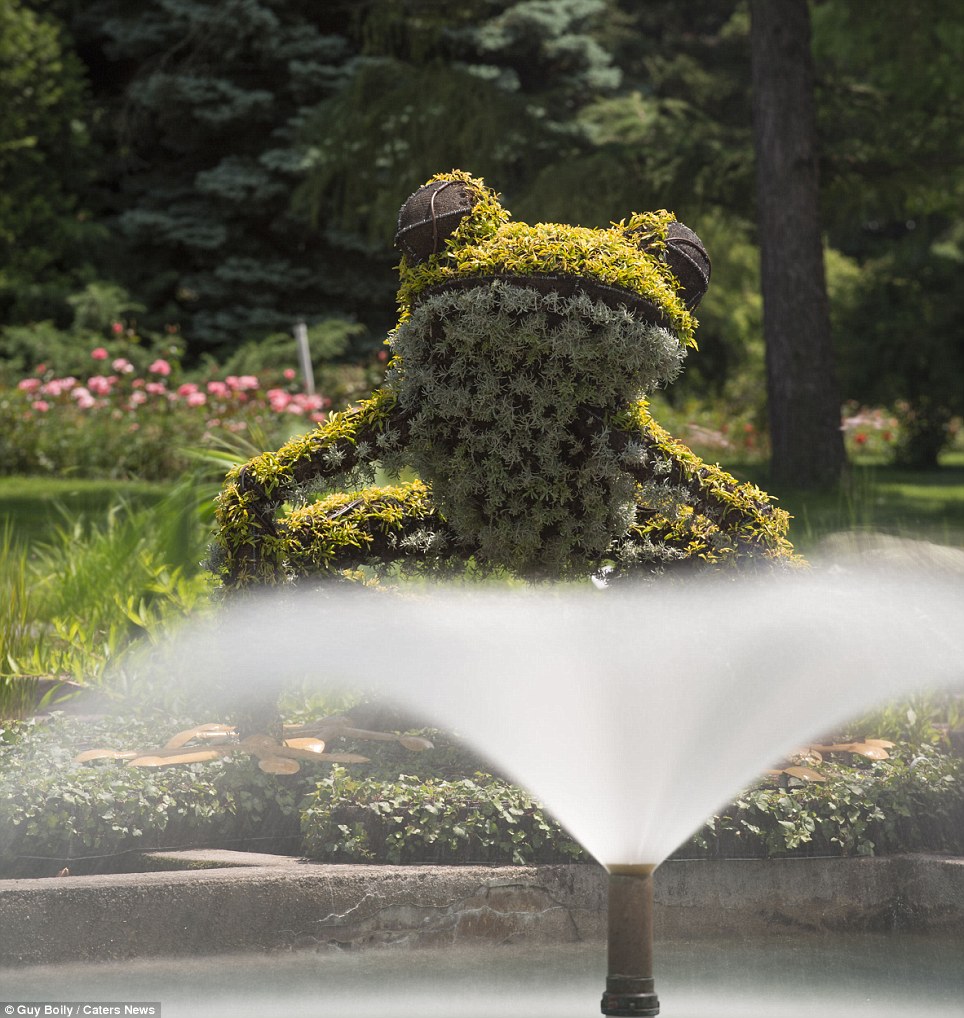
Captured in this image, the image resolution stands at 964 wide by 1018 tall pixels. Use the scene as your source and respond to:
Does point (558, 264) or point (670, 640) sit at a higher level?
point (558, 264)

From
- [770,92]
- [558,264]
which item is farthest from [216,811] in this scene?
[770,92]

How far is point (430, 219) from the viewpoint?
11.6 feet

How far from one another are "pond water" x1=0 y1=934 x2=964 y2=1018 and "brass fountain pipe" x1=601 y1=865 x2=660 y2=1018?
35 cm

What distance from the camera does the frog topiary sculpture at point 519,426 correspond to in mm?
3395

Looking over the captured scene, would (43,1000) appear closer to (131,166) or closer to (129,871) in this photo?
(129,871)

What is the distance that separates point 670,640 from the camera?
3.63 m

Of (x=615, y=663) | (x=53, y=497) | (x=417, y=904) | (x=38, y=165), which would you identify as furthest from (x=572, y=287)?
(x=38, y=165)

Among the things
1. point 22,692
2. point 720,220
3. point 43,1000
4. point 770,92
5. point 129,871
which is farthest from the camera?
point 720,220

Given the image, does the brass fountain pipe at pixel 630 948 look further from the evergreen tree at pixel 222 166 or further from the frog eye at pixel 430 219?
the evergreen tree at pixel 222 166

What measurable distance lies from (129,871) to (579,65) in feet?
55.6

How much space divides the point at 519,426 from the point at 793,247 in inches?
269

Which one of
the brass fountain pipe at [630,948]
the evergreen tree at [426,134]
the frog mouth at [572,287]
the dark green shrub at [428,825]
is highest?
the evergreen tree at [426,134]

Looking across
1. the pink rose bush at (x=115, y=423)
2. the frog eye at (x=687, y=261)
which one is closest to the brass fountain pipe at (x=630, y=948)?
the frog eye at (x=687, y=261)

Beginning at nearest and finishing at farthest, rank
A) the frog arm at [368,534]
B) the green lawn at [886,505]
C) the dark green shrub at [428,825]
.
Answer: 1. the dark green shrub at [428,825]
2. the frog arm at [368,534]
3. the green lawn at [886,505]
